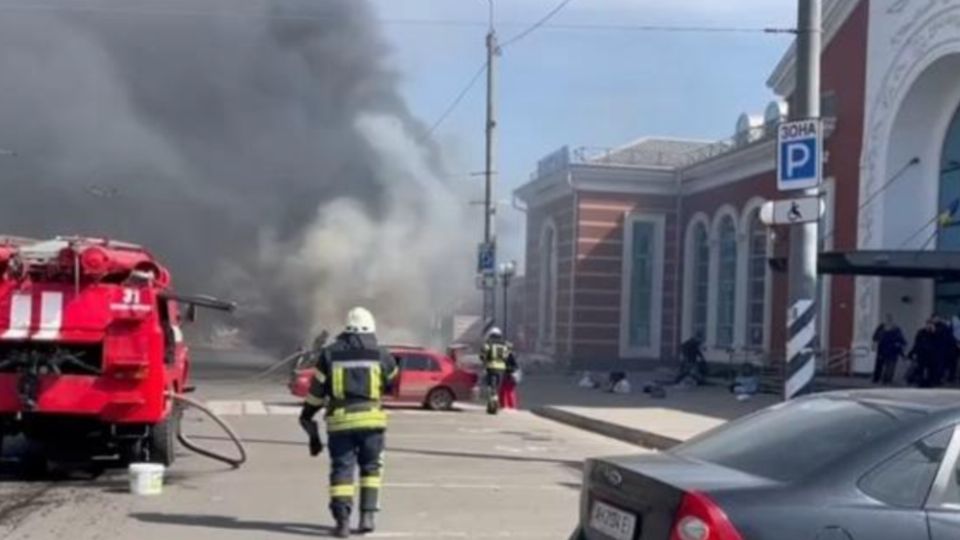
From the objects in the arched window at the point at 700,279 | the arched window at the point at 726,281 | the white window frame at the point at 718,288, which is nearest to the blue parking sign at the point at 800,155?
the white window frame at the point at 718,288

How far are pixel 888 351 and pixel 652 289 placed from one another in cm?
1621

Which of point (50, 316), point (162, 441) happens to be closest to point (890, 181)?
point (162, 441)

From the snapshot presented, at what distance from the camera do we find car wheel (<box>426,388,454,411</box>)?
22484 millimetres

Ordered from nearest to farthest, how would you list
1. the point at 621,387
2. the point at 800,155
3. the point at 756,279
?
the point at 800,155, the point at 621,387, the point at 756,279

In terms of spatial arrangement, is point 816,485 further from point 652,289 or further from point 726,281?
point 652,289

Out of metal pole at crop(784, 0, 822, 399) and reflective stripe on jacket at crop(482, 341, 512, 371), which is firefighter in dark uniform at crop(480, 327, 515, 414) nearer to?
reflective stripe on jacket at crop(482, 341, 512, 371)

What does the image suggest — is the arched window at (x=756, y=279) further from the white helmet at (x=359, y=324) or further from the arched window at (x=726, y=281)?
the white helmet at (x=359, y=324)

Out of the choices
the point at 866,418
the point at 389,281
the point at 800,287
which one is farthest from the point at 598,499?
the point at 389,281

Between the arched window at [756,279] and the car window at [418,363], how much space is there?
1212 cm

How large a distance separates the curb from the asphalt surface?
0.80ft

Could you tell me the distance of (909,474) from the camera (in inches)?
175

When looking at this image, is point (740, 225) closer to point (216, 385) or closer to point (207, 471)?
point (216, 385)

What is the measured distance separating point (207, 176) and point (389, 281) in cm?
733

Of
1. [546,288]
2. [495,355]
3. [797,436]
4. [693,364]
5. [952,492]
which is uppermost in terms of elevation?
[546,288]
